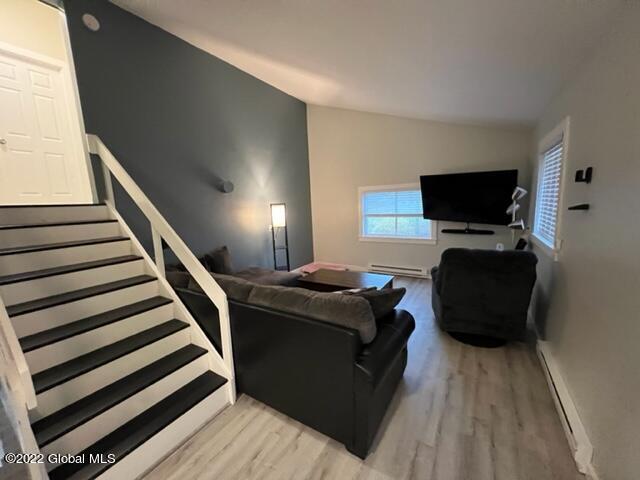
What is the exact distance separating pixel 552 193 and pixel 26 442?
4.25 m

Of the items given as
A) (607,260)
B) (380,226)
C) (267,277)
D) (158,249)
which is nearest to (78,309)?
(158,249)

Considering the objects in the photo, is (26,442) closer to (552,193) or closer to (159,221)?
(159,221)

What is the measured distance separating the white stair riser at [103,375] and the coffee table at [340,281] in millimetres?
1613

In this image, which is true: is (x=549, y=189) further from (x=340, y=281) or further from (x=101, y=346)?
(x=101, y=346)

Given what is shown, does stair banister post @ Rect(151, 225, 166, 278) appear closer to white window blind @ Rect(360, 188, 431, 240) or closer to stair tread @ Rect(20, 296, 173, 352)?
stair tread @ Rect(20, 296, 173, 352)

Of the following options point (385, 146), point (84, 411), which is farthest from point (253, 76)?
point (84, 411)

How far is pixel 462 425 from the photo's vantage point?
69.2 inches

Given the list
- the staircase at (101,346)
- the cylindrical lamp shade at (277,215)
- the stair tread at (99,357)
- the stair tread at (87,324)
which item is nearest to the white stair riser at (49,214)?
the staircase at (101,346)

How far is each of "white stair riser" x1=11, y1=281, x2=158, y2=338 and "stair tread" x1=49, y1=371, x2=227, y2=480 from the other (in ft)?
2.73

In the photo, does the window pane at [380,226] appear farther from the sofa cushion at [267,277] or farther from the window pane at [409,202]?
the sofa cushion at [267,277]

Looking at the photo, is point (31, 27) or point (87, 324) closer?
point (87, 324)

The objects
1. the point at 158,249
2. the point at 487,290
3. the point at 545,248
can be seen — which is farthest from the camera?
the point at 545,248

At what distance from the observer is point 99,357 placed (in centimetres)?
175

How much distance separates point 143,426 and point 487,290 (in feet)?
9.26
